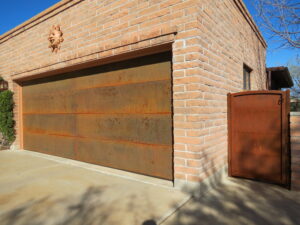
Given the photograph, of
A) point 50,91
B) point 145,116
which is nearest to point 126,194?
point 145,116

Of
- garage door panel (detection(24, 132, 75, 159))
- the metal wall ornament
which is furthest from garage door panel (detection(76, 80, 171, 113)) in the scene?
the metal wall ornament

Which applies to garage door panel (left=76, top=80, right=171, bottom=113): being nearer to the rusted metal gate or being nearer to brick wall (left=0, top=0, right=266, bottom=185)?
brick wall (left=0, top=0, right=266, bottom=185)

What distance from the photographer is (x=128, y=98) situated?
477cm

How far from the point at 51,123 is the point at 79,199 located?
3967 mm

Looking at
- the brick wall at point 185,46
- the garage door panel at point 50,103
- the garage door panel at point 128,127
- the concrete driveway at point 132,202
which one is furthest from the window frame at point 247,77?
the garage door panel at point 50,103

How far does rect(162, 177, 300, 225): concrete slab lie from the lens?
280 centimetres

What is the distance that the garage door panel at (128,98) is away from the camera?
425 centimetres

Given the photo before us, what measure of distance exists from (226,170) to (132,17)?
3.73m

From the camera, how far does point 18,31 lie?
7316mm

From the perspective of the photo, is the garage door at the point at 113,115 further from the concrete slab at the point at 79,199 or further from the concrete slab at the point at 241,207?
the concrete slab at the point at 241,207

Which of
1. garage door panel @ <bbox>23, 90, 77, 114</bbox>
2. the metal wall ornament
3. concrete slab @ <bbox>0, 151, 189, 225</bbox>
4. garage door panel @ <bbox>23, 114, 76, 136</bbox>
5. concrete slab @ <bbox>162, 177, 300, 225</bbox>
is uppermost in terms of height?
the metal wall ornament

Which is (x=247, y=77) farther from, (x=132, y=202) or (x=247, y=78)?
(x=132, y=202)

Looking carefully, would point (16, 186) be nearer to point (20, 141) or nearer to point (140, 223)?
point (140, 223)

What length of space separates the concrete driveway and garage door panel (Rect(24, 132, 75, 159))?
149 centimetres
